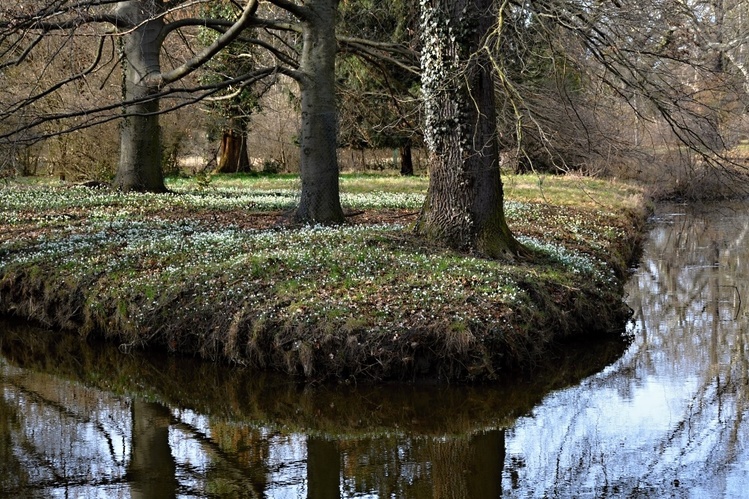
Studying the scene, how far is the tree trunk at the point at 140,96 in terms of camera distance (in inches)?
750

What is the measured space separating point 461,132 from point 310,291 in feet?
11.2

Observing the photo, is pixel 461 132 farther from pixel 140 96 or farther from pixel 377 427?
pixel 140 96

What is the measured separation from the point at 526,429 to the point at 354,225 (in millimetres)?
Result: 7630

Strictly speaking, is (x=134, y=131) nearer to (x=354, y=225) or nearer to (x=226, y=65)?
(x=226, y=65)

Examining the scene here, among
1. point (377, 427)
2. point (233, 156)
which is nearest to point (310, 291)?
point (377, 427)

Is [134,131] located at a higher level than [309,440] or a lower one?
higher

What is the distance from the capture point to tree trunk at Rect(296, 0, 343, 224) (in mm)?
15344

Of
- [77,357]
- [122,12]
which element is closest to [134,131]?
[122,12]

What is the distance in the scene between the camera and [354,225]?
15.4m

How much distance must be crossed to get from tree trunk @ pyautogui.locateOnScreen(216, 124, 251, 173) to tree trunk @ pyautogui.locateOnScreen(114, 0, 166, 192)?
15.4 metres

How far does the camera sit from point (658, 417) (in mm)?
8578

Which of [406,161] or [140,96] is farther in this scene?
[406,161]

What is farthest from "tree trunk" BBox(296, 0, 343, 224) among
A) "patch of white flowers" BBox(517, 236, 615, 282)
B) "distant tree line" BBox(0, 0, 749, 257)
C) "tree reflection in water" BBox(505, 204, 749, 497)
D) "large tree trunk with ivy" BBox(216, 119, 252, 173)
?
"large tree trunk with ivy" BBox(216, 119, 252, 173)

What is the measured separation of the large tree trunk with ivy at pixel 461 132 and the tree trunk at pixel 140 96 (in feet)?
27.7
